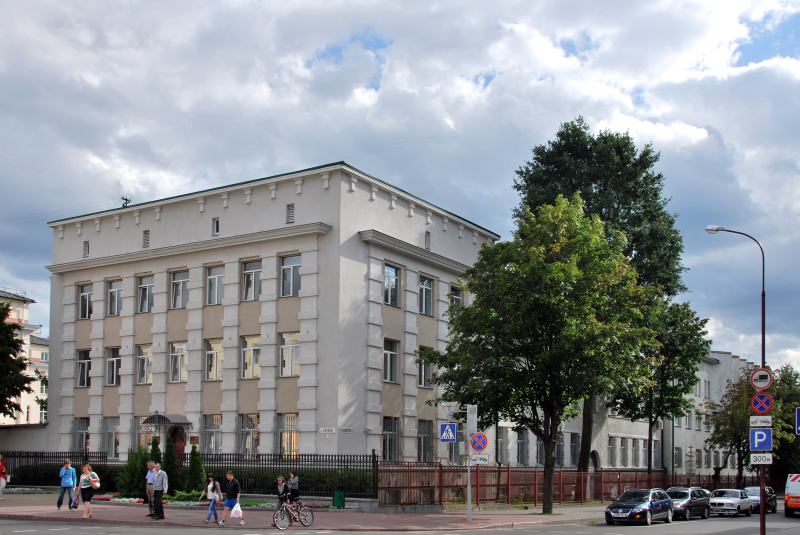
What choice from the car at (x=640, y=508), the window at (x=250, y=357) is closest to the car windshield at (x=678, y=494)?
the car at (x=640, y=508)

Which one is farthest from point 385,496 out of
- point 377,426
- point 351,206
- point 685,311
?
point 685,311

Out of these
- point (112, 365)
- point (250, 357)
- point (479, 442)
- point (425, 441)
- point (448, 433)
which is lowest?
point (425, 441)

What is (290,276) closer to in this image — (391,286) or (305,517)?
(391,286)

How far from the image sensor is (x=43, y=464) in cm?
3788

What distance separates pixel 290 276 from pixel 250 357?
13.2 ft

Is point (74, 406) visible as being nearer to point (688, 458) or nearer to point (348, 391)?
point (348, 391)

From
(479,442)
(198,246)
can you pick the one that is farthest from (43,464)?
(479,442)

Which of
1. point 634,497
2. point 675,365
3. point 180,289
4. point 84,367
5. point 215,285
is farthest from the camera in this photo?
point 675,365

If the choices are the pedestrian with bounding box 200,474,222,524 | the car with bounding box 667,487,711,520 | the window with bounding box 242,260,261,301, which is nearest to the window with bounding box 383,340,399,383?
the window with bounding box 242,260,261,301

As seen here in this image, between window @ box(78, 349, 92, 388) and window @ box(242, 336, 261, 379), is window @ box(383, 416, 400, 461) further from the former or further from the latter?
window @ box(78, 349, 92, 388)

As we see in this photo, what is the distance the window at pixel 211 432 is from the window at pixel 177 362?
2448 millimetres

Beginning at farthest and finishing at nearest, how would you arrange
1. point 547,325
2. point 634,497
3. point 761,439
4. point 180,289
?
point 180,289 < point 547,325 < point 634,497 < point 761,439

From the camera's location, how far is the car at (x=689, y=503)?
1337 inches

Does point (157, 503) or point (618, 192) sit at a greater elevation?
point (618, 192)
